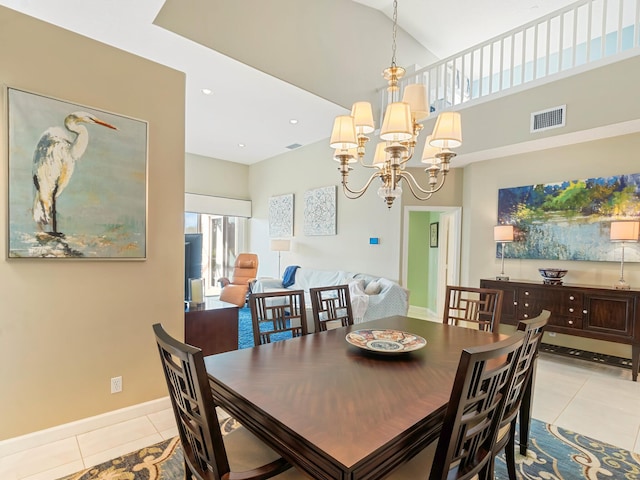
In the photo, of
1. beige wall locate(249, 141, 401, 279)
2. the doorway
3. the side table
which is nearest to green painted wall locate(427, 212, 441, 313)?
the doorway

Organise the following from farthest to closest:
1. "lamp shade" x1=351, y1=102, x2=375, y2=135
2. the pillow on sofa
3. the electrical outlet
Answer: the pillow on sofa → the electrical outlet → "lamp shade" x1=351, y1=102, x2=375, y2=135

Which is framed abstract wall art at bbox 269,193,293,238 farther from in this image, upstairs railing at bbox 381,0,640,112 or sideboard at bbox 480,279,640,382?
sideboard at bbox 480,279,640,382

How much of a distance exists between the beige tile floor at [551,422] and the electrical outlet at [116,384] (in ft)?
0.75

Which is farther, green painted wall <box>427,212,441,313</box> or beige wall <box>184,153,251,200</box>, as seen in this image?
beige wall <box>184,153,251,200</box>

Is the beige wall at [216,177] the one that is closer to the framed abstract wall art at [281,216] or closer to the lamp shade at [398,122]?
the framed abstract wall art at [281,216]

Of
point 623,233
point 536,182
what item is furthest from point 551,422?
point 536,182

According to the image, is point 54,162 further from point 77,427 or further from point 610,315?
point 610,315

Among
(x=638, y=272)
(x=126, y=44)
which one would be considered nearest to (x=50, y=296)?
(x=126, y=44)

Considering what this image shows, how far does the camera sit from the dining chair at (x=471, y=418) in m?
0.95

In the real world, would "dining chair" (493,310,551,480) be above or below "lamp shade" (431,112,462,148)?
below

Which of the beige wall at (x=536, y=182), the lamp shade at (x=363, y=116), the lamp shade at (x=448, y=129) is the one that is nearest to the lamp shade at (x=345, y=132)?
the lamp shade at (x=363, y=116)

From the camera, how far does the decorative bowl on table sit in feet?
12.6

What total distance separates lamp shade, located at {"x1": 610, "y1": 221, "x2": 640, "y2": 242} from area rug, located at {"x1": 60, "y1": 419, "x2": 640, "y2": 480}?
2.15 m

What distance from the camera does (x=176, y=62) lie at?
12.2 feet
